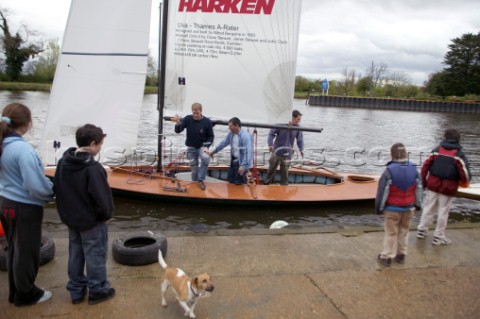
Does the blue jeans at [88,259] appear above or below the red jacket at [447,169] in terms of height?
below

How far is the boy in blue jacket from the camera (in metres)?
4.33

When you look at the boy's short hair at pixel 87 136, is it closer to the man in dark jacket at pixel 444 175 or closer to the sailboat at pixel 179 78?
the man in dark jacket at pixel 444 175

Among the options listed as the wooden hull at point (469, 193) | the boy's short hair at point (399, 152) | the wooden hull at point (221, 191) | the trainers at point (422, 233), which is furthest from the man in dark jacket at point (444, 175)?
the wooden hull at point (221, 191)

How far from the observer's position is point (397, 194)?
4.38m

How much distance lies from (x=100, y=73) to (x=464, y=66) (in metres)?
68.1

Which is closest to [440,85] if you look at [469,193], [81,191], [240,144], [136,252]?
[469,193]

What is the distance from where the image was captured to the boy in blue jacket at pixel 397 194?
4332 millimetres

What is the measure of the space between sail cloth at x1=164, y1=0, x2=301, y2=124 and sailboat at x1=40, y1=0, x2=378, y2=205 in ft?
0.07

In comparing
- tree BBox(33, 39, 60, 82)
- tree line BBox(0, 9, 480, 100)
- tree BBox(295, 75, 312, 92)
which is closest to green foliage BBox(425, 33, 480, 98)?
tree line BBox(0, 9, 480, 100)

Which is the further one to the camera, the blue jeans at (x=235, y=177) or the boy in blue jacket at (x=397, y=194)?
the blue jeans at (x=235, y=177)

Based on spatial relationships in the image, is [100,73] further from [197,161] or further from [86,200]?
[86,200]

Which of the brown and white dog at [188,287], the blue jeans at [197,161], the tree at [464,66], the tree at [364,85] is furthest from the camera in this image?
the tree at [364,85]

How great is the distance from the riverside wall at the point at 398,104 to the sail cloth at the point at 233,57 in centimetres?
5386

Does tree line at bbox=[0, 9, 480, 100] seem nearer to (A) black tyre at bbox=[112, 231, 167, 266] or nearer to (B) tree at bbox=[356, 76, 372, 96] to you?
(B) tree at bbox=[356, 76, 372, 96]
